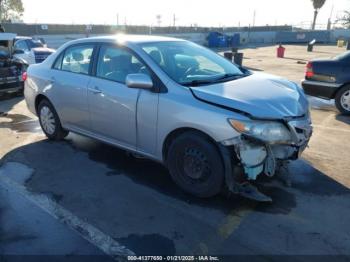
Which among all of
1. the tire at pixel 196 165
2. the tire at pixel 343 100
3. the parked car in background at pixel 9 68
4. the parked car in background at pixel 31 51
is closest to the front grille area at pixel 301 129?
the tire at pixel 196 165

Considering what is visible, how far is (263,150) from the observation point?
12.3 feet

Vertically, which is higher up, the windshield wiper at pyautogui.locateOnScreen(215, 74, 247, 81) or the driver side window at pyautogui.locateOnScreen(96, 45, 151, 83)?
the driver side window at pyautogui.locateOnScreen(96, 45, 151, 83)

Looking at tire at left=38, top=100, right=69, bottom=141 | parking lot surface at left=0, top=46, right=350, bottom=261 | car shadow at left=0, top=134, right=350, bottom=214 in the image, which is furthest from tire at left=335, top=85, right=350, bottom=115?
tire at left=38, top=100, right=69, bottom=141

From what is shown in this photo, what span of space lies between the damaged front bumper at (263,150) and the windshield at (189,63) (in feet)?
3.05

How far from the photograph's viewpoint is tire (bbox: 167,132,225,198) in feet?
12.4

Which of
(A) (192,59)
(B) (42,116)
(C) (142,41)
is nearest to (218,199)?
(A) (192,59)

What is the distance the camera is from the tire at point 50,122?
579 centimetres

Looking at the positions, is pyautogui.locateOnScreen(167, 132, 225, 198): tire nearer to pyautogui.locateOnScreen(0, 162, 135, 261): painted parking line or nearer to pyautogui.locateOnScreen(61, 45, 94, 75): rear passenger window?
pyautogui.locateOnScreen(0, 162, 135, 261): painted parking line

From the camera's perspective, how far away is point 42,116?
6.01 meters

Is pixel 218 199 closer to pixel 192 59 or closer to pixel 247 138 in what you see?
pixel 247 138

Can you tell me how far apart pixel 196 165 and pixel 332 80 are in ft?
16.9

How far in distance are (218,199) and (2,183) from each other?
2.63 meters

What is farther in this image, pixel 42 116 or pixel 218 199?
pixel 42 116

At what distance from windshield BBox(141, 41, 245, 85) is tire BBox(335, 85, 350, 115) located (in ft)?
12.2
